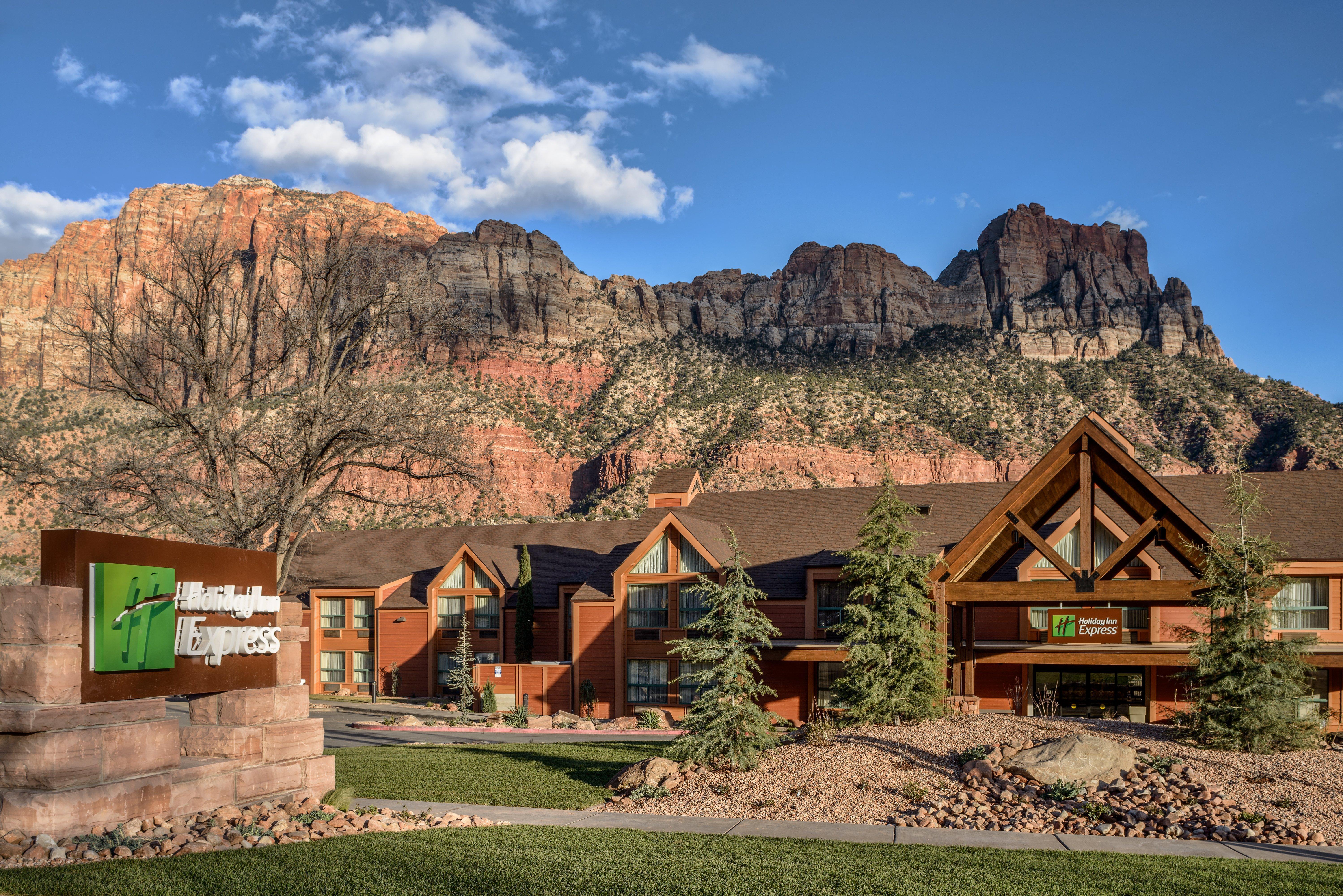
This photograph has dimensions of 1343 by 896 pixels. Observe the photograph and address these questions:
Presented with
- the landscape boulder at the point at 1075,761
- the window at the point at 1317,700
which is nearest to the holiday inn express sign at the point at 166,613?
the landscape boulder at the point at 1075,761

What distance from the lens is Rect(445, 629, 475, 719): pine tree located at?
37.9m

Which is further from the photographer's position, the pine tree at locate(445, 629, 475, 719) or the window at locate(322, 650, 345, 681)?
the window at locate(322, 650, 345, 681)

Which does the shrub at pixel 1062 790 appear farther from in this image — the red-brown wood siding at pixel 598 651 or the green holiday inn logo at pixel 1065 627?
the red-brown wood siding at pixel 598 651

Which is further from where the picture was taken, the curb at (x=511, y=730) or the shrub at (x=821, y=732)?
the curb at (x=511, y=730)

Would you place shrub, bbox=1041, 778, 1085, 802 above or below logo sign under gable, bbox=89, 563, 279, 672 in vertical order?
below

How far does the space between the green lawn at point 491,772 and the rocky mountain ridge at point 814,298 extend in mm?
122834

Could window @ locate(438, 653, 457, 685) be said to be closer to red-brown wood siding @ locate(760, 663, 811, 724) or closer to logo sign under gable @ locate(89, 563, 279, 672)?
red-brown wood siding @ locate(760, 663, 811, 724)

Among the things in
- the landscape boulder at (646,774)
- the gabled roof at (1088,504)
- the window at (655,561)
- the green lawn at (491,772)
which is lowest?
the green lawn at (491,772)

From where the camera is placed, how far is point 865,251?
187500mm

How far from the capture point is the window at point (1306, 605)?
1216 inches

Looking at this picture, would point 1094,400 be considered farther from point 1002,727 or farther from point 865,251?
point 1002,727

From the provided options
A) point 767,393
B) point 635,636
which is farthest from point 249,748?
point 767,393

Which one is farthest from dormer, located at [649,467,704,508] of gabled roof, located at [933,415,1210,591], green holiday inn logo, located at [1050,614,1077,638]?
green holiday inn logo, located at [1050,614,1077,638]

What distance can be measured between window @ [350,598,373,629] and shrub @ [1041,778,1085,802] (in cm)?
3812
